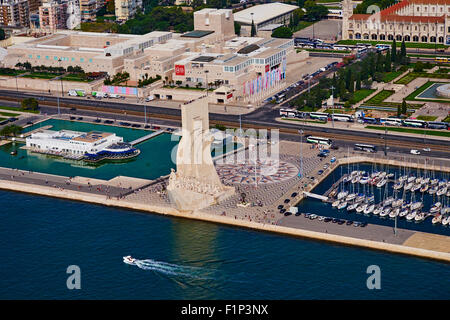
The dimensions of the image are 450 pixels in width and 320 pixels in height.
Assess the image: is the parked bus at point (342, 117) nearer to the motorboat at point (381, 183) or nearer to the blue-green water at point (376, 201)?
the blue-green water at point (376, 201)

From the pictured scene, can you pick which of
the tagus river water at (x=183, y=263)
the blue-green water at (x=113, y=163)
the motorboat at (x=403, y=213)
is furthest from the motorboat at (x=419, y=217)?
the blue-green water at (x=113, y=163)

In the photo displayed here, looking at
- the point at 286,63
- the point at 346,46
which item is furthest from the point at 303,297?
the point at 346,46

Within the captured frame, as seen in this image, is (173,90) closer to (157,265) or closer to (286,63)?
(286,63)

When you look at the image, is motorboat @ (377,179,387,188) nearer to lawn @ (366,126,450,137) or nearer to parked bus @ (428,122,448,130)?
lawn @ (366,126,450,137)

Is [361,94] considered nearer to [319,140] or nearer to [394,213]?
[319,140]

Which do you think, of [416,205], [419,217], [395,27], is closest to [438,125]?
[416,205]
